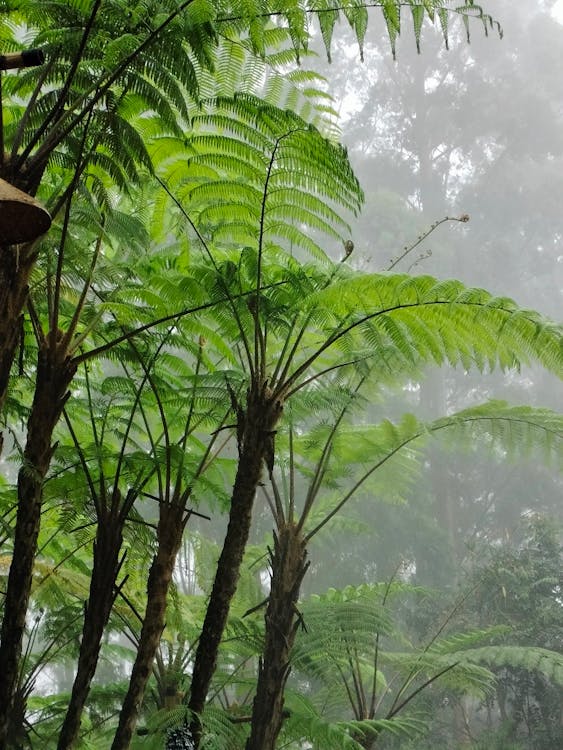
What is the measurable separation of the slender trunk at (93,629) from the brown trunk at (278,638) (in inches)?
21.2

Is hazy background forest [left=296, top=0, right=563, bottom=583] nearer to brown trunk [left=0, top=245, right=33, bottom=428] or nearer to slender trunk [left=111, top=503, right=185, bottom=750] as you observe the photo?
slender trunk [left=111, top=503, right=185, bottom=750]

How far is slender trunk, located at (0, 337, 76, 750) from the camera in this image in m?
1.57

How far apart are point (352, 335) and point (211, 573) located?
2.79 metres

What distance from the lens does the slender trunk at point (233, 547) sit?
6.39 feet

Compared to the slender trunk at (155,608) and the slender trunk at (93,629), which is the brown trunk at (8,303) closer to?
the slender trunk at (93,629)

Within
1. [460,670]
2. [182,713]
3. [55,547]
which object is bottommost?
[182,713]

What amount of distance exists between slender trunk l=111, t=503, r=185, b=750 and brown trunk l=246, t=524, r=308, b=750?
36 cm

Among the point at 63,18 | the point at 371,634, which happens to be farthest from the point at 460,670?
the point at 63,18

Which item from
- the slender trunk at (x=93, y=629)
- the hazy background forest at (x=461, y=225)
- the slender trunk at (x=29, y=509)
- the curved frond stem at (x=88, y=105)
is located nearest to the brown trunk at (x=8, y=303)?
the curved frond stem at (x=88, y=105)

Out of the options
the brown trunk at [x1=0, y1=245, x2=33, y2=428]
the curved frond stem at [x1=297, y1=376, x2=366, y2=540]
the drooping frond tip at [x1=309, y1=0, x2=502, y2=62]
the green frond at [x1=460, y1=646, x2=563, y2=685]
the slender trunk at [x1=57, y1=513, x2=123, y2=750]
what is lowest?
the slender trunk at [x1=57, y1=513, x2=123, y2=750]

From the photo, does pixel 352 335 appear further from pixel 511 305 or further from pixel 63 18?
pixel 63 18

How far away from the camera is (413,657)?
151 inches

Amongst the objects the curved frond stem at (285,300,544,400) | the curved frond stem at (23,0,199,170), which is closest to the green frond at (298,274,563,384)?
the curved frond stem at (285,300,544,400)

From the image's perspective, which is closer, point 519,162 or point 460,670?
point 460,670
